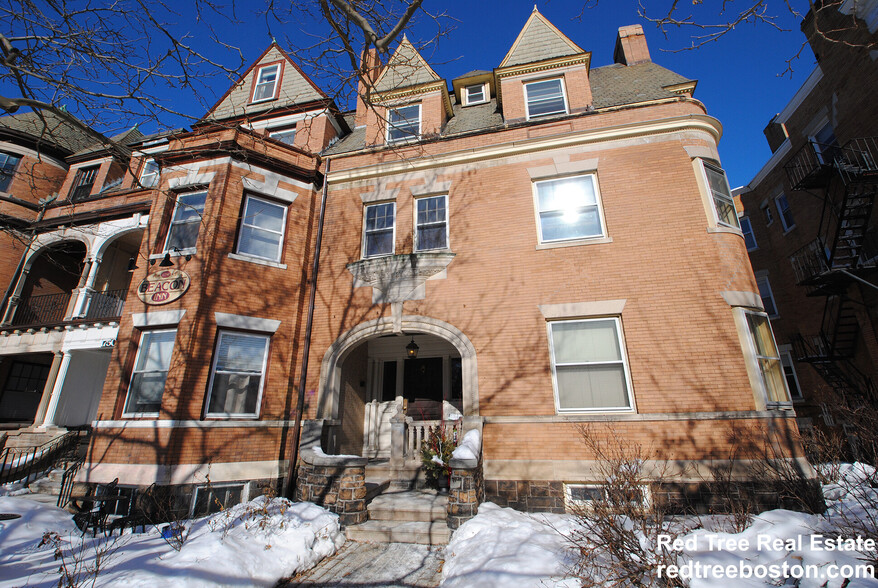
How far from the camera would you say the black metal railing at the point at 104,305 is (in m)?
13.7

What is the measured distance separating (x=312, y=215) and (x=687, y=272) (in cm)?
965

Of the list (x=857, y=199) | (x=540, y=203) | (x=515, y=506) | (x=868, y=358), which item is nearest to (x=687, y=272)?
(x=540, y=203)

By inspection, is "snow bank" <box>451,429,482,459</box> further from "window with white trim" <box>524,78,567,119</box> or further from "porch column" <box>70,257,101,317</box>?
"porch column" <box>70,257,101,317</box>

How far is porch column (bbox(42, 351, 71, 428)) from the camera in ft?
40.6

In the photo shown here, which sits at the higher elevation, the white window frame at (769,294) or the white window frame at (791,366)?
the white window frame at (769,294)

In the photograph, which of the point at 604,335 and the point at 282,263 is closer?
the point at 604,335

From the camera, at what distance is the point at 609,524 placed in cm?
408

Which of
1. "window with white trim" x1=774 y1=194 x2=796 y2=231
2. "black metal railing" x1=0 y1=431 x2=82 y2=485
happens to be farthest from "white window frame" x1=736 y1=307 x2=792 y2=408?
"black metal railing" x1=0 y1=431 x2=82 y2=485

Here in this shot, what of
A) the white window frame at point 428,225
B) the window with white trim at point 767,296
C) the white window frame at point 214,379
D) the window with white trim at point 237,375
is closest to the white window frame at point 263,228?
the white window frame at point 214,379

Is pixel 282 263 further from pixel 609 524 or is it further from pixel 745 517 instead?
pixel 745 517

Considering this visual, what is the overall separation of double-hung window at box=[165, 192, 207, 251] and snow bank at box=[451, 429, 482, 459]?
26.6ft

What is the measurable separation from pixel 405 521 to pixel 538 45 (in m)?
13.5

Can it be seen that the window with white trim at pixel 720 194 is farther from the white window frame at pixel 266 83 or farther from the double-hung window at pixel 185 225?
the white window frame at pixel 266 83

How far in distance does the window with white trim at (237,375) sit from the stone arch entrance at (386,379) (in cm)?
149
